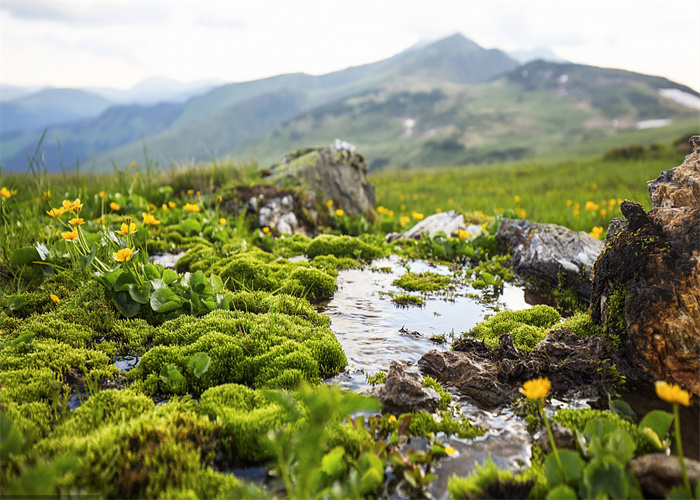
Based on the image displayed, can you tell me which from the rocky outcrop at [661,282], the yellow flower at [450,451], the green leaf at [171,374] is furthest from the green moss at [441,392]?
the green leaf at [171,374]

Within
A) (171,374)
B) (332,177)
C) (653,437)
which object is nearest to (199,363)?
(171,374)

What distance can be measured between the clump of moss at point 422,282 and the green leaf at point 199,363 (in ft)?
13.6

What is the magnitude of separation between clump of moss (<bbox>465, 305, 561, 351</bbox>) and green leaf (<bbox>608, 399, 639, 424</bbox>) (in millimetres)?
1461

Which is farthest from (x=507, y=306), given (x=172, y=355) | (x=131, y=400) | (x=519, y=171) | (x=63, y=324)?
(x=519, y=171)

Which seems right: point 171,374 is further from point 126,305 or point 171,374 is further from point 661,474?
point 661,474

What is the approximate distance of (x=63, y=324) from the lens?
15.9 feet

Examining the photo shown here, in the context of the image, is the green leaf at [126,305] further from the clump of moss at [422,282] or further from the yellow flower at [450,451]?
the clump of moss at [422,282]

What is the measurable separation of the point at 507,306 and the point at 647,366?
108 inches

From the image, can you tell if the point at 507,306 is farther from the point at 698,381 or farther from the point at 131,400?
the point at 131,400

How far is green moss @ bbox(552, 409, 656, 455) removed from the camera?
120 inches

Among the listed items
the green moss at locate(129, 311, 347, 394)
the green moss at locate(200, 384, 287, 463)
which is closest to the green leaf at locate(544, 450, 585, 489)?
the green moss at locate(200, 384, 287, 463)

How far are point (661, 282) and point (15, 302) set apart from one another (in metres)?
7.37

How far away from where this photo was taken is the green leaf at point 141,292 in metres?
5.20

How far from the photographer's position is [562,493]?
245 centimetres
